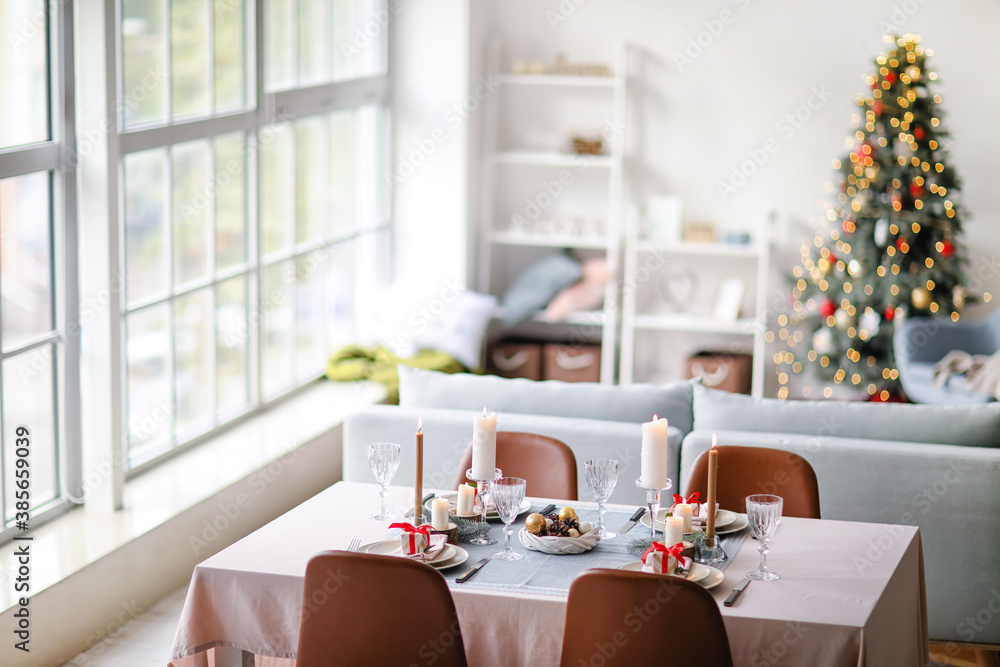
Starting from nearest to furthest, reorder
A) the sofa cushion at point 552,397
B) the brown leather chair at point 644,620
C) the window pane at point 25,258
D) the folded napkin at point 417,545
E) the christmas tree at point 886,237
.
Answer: the brown leather chair at point 644,620 < the folded napkin at point 417,545 < the window pane at point 25,258 < the sofa cushion at point 552,397 < the christmas tree at point 886,237

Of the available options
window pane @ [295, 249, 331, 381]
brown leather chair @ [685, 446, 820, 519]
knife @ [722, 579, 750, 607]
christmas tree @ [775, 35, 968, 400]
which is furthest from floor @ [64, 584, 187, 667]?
christmas tree @ [775, 35, 968, 400]

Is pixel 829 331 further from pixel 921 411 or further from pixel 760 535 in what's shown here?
pixel 760 535

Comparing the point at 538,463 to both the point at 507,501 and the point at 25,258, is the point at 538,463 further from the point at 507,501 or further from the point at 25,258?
the point at 25,258

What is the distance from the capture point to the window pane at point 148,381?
Answer: 14.1 ft

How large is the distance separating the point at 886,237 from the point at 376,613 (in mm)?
4560

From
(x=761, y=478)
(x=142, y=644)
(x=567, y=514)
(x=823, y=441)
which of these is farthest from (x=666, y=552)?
(x=142, y=644)

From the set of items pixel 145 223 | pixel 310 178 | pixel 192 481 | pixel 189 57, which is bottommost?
pixel 192 481

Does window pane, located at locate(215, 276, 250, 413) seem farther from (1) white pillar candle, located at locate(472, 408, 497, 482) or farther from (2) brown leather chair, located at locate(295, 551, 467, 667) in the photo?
(2) brown leather chair, located at locate(295, 551, 467, 667)

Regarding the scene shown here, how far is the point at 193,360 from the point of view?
468cm

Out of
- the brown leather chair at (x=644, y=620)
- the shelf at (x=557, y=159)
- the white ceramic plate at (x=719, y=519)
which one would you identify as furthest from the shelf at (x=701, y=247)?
the brown leather chair at (x=644, y=620)

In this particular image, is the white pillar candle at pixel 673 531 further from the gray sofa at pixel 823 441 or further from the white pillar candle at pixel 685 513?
the gray sofa at pixel 823 441

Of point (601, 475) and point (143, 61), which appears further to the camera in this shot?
point (143, 61)

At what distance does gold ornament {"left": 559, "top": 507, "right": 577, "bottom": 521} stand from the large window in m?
1.75

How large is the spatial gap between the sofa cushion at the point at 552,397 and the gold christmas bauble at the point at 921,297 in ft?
8.29
